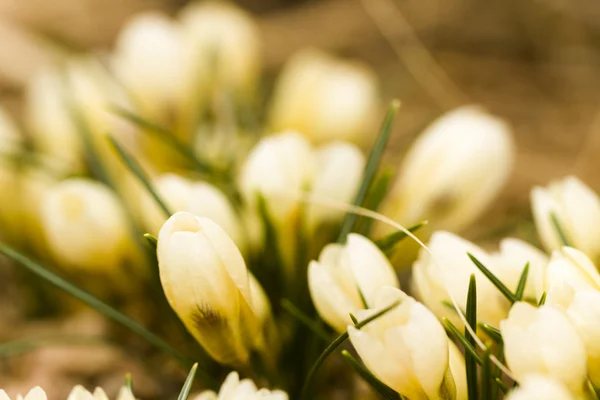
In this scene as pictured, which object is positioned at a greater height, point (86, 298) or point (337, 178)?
point (337, 178)

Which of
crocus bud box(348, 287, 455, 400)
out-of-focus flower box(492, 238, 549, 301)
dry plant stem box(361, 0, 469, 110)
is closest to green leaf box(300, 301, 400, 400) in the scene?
crocus bud box(348, 287, 455, 400)

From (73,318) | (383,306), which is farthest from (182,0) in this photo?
(383,306)

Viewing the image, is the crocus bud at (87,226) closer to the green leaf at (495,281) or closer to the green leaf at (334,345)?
the green leaf at (334,345)

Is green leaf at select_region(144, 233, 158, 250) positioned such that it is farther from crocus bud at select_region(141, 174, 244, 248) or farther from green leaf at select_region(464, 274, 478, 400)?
green leaf at select_region(464, 274, 478, 400)

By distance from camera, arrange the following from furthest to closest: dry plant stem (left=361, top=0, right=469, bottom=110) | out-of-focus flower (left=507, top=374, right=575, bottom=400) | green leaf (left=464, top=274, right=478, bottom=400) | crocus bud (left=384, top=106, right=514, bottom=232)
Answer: dry plant stem (left=361, top=0, right=469, bottom=110), crocus bud (left=384, top=106, right=514, bottom=232), green leaf (left=464, top=274, right=478, bottom=400), out-of-focus flower (left=507, top=374, right=575, bottom=400)

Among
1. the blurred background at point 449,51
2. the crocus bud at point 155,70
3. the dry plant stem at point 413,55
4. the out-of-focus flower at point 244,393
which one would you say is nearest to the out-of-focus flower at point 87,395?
the out-of-focus flower at point 244,393

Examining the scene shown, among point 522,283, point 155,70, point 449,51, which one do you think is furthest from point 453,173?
point 449,51

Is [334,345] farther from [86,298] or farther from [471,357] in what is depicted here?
[86,298]
